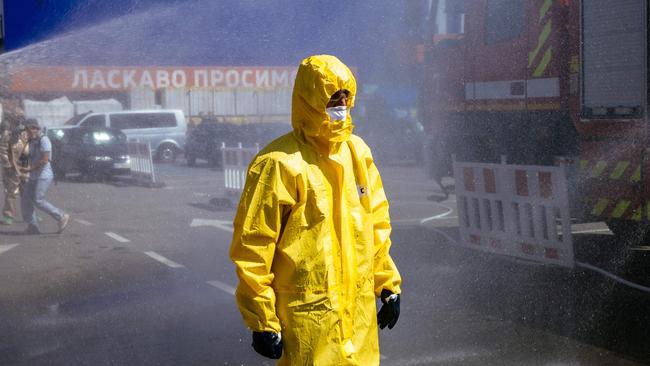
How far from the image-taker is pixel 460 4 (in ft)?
31.9

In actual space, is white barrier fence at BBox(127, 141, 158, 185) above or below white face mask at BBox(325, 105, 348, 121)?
below

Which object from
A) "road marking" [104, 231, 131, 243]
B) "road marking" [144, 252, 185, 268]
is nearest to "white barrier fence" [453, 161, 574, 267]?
"road marking" [144, 252, 185, 268]

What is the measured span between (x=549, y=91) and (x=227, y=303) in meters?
3.79

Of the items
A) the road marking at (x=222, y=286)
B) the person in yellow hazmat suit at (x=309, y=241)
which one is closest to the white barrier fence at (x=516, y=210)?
the road marking at (x=222, y=286)

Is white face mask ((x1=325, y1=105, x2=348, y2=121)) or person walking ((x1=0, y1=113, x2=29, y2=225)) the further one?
person walking ((x1=0, y1=113, x2=29, y2=225))

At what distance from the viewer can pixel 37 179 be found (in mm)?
10609

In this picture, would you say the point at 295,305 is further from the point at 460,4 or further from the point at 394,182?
the point at 394,182

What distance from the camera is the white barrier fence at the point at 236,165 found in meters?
13.6

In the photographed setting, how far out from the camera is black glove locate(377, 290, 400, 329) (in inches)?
129

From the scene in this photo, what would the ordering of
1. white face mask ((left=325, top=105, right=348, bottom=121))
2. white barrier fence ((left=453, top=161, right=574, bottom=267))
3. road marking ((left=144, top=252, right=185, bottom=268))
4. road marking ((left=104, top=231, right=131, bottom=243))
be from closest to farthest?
white face mask ((left=325, top=105, right=348, bottom=121)) → white barrier fence ((left=453, top=161, right=574, bottom=267)) → road marking ((left=144, top=252, right=185, bottom=268)) → road marking ((left=104, top=231, right=131, bottom=243))

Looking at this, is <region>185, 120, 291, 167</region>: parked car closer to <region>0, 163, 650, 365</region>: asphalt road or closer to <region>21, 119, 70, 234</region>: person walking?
<region>0, 163, 650, 365</region>: asphalt road

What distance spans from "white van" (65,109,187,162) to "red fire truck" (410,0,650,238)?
468cm

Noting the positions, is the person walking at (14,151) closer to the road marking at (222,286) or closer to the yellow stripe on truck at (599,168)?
the road marking at (222,286)

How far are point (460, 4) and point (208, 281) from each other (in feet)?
14.7
